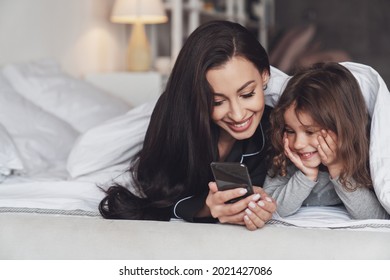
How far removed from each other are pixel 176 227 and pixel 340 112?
0.45 metres

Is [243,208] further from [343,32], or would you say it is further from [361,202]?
[343,32]

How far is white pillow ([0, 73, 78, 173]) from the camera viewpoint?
1.92 metres

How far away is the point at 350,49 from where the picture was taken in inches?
193

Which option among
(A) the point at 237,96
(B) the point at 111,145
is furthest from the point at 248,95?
(B) the point at 111,145

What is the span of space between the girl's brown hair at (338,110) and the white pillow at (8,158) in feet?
2.50

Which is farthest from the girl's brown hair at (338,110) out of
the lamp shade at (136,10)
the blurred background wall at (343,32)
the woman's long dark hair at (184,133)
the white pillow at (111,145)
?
the blurred background wall at (343,32)

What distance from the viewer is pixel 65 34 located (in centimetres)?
291

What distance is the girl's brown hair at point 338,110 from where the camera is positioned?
4.42ft

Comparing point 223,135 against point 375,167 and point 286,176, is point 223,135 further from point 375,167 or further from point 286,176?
point 375,167

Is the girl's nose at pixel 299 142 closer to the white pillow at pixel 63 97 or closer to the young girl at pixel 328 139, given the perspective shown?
the young girl at pixel 328 139

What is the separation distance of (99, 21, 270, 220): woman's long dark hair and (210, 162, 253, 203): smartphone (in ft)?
0.71

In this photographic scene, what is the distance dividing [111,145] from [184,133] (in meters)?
0.33
